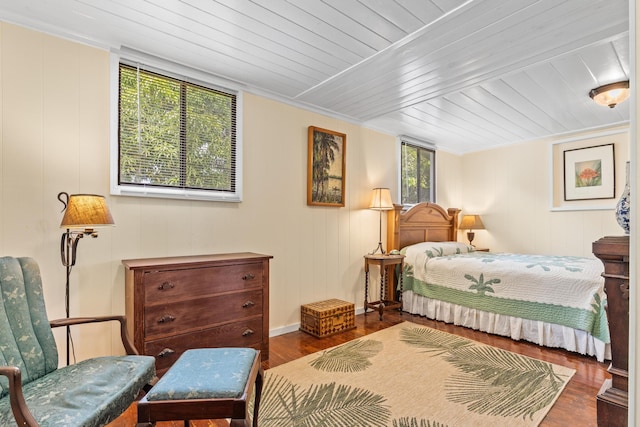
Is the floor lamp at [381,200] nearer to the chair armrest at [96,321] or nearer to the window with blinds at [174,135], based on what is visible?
the window with blinds at [174,135]

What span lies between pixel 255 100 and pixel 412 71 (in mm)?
1443

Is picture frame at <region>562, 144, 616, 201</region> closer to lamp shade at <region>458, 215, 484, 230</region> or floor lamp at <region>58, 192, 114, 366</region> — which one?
lamp shade at <region>458, 215, 484, 230</region>

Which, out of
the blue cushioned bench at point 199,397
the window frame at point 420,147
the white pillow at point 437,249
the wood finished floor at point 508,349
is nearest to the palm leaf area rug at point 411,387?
the wood finished floor at point 508,349

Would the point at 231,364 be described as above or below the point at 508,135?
below

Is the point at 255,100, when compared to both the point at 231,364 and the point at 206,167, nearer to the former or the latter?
the point at 206,167

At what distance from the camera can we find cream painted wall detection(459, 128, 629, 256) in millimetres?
4254

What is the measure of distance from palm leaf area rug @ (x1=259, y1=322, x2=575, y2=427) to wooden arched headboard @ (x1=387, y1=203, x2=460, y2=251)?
1.62 m

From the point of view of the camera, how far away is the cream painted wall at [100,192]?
2.02 m

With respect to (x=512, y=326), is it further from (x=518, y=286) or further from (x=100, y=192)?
(x=100, y=192)

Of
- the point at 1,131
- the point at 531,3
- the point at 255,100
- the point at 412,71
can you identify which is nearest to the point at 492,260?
the point at 412,71

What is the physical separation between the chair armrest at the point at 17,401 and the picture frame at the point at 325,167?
263cm

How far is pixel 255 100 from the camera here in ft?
10.2

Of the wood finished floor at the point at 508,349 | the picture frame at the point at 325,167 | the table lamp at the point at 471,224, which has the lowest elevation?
the wood finished floor at the point at 508,349

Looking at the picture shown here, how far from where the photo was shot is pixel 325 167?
3658 mm
